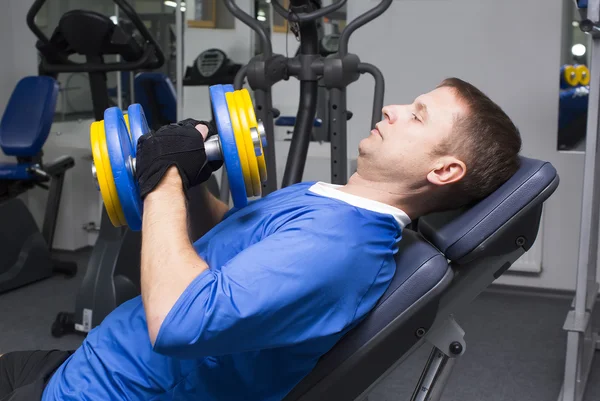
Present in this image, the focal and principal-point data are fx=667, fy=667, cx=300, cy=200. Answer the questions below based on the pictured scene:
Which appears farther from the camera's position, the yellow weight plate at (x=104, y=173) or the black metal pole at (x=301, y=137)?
the black metal pole at (x=301, y=137)

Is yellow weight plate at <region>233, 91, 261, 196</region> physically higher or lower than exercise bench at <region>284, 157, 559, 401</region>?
higher

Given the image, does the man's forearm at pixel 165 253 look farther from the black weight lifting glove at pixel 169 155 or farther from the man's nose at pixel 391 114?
the man's nose at pixel 391 114

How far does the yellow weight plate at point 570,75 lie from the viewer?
341cm

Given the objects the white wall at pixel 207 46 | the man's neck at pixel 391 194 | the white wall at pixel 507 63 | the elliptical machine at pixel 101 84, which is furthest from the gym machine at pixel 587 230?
the white wall at pixel 207 46

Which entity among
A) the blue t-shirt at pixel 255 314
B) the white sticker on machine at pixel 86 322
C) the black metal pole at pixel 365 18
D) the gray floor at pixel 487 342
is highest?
the black metal pole at pixel 365 18

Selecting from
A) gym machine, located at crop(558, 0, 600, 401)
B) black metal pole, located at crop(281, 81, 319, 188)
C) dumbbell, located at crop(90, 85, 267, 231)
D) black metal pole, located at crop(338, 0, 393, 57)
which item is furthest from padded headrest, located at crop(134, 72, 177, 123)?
dumbbell, located at crop(90, 85, 267, 231)

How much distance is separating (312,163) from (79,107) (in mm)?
1735

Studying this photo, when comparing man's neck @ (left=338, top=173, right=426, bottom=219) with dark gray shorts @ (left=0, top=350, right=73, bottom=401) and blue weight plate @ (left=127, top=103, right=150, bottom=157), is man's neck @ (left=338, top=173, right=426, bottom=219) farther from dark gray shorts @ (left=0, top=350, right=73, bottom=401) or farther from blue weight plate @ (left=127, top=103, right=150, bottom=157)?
dark gray shorts @ (left=0, top=350, right=73, bottom=401)

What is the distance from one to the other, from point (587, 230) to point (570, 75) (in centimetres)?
152

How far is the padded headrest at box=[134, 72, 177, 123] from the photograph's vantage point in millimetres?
3885

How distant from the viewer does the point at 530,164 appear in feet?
4.09

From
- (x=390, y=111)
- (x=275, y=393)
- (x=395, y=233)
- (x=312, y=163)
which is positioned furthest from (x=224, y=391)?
(x=312, y=163)

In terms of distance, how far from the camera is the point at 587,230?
2160mm

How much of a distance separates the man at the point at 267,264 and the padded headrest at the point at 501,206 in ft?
0.21
